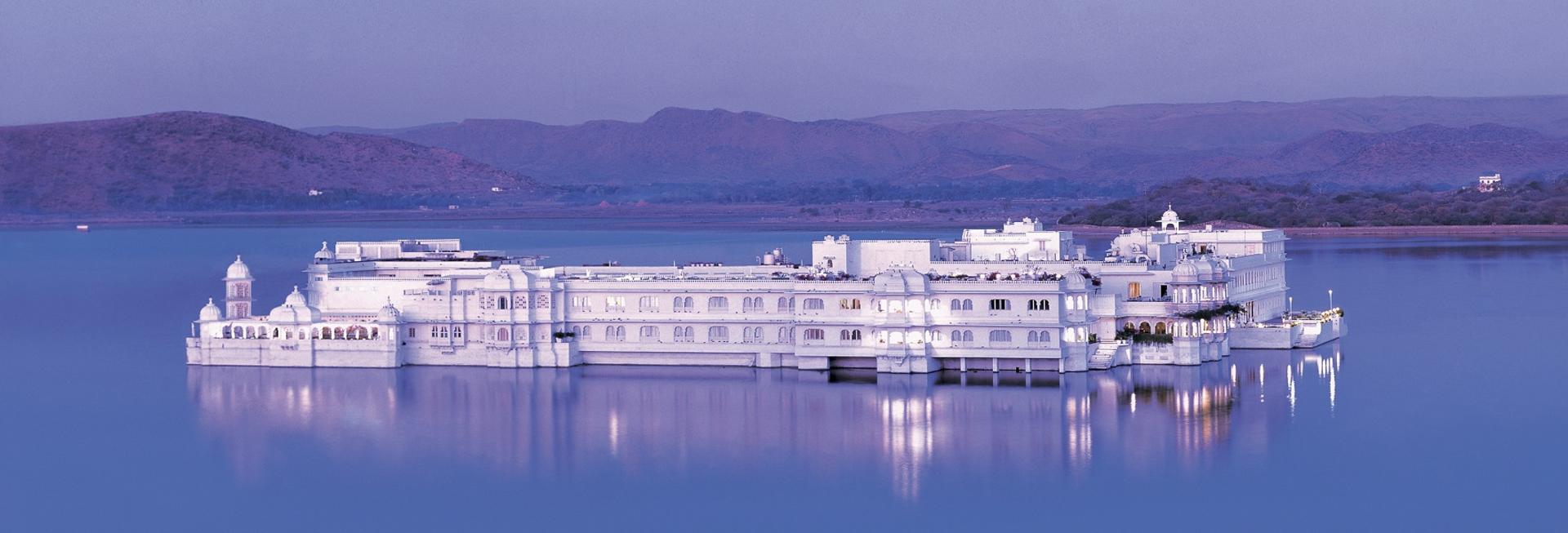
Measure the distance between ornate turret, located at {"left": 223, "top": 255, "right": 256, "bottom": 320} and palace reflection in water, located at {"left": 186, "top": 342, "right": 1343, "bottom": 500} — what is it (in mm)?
1933

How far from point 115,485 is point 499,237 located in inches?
4293

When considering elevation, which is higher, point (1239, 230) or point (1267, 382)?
point (1239, 230)

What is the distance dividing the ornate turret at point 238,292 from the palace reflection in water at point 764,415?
1933 millimetres

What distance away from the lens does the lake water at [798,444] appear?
100 ft

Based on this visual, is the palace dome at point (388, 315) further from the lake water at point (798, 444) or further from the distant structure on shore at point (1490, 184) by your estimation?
the distant structure on shore at point (1490, 184)

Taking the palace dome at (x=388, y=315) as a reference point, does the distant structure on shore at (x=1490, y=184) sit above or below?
above

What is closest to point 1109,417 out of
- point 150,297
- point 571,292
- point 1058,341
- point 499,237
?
point 1058,341

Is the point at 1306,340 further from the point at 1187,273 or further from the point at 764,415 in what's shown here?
the point at 764,415

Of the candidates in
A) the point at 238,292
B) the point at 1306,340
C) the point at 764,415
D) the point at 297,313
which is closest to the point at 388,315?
the point at 297,313

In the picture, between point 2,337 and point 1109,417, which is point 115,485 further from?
point 2,337

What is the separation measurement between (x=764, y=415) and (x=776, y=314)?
628cm

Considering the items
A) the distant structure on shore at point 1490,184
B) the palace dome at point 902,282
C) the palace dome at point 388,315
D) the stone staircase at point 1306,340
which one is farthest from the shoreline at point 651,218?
the palace dome at point 902,282

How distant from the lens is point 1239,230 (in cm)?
5300

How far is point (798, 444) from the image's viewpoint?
3556 centimetres
